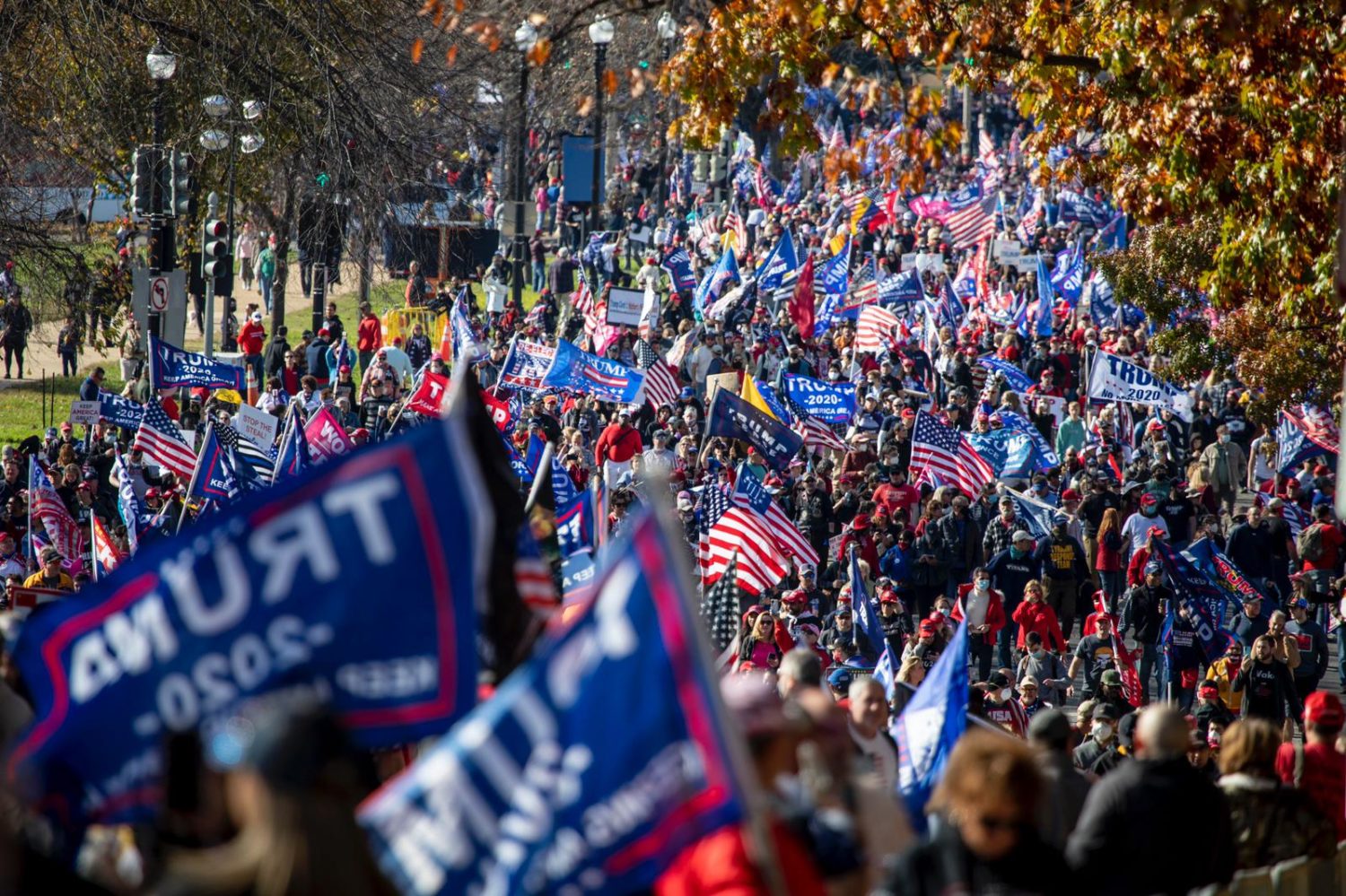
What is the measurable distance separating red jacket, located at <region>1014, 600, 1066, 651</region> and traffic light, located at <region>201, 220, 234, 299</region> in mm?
11889

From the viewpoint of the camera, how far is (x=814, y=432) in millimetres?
22953

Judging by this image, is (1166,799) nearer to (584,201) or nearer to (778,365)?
(778,365)

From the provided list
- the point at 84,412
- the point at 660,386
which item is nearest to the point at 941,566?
the point at 660,386

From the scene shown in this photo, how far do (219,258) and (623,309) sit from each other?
650 cm

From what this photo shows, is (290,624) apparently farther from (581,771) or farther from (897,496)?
A: (897,496)

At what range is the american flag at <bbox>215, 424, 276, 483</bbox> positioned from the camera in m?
17.7

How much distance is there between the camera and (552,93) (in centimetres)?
5050

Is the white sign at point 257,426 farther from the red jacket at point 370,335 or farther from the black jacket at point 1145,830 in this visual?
the black jacket at point 1145,830

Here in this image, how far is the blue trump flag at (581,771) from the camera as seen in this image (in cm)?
403

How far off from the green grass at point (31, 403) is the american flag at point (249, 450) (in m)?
9.69

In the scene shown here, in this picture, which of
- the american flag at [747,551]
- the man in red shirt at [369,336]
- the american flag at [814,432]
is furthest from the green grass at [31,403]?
the american flag at [747,551]

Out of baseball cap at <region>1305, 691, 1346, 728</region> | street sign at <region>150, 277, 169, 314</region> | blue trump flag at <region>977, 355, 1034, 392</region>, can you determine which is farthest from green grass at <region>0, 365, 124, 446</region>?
baseball cap at <region>1305, 691, 1346, 728</region>

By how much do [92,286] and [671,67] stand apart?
36.3ft

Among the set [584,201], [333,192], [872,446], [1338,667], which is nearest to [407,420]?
[333,192]
